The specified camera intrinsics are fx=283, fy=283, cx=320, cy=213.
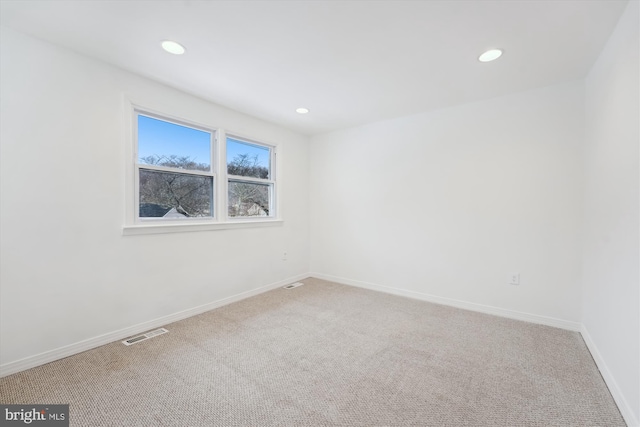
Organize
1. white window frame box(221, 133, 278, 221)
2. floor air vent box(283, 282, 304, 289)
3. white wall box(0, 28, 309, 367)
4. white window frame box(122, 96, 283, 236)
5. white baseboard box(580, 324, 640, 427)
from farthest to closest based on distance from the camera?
1. floor air vent box(283, 282, 304, 289)
2. white window frame box(221, 133, 278, 221)
3. white window frame box(122, 96, 283, 236)
4. white wall box(0, 28, 309, 367)
5. white baseboard box(580, 324, 640, 427)

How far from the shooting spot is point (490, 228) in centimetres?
314

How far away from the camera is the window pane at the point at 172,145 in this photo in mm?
2755

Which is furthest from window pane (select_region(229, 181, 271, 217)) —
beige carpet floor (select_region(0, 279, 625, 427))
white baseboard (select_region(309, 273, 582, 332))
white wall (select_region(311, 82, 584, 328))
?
white baseboard (select_region(309, 273, 582, 332))

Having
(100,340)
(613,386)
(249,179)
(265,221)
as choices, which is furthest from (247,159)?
(613,386)

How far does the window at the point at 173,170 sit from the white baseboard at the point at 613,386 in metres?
3.62

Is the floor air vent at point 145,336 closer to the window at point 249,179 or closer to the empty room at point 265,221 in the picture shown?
the empty room at point 265,221

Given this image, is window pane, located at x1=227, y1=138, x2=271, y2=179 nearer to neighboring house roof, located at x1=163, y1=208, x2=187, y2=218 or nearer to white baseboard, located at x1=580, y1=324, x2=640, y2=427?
neighboring house roof, located at x1=163, y1=208, x2=187, y2=218

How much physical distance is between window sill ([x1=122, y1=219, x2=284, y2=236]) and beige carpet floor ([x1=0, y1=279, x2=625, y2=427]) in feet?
3.12

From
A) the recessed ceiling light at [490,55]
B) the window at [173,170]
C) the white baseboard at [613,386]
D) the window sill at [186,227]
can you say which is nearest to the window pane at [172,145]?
the window at [173,170]

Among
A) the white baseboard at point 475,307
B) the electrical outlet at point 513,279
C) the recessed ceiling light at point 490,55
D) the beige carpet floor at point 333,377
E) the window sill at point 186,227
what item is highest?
the recessed ceiling light at point 490,55

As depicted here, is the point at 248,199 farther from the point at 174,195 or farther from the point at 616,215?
the point at 616,215

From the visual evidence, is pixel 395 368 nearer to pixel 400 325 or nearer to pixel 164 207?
pixel 400 325

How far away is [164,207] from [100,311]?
3.48 feet

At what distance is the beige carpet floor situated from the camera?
1.60m
